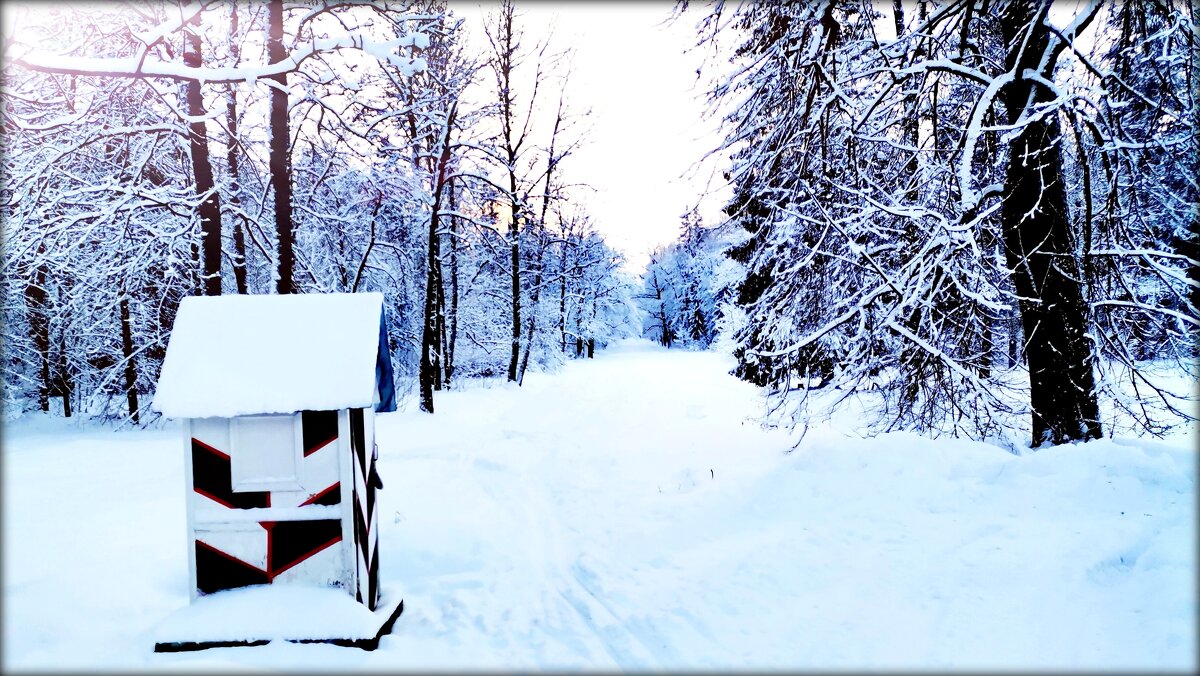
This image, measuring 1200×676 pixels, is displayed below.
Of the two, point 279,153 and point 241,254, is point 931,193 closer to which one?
point 279,153

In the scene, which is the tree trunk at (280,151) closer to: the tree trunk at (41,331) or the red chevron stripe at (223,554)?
the red chevron stripe at (223,554)

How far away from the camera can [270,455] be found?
358 centimetres

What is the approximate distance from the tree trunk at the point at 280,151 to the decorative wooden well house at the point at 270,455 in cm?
543

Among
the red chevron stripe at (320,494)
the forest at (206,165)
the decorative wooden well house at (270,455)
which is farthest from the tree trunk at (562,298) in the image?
the red chevron stripe at (320,494)

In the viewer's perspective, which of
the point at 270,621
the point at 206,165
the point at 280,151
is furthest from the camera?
the point at 206,165

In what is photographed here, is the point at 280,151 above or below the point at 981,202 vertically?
above

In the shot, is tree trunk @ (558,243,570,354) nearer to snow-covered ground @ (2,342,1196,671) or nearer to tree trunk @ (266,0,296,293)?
tree trunk @ (266,0,296,293)

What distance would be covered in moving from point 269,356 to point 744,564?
4.05m

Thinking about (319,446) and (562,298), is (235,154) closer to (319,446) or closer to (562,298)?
(319,446)

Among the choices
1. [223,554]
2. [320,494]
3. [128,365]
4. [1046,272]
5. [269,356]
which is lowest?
[223,554]

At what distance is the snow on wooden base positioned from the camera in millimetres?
3295

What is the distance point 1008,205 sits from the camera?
548 cm

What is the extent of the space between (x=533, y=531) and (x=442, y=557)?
48.4 inches

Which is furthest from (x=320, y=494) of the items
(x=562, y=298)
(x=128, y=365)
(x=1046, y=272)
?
(x=562, y=298)
